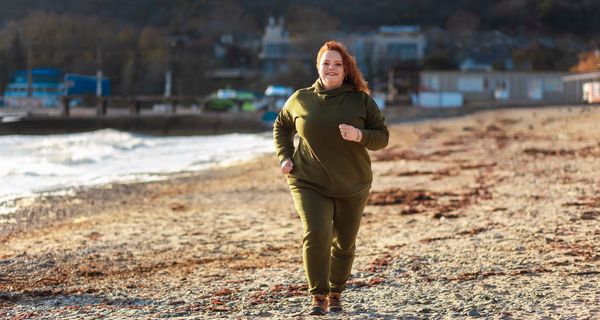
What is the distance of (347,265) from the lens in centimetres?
518

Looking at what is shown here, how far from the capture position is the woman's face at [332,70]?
16.2ft

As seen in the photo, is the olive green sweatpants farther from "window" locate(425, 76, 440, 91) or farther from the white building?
"window" locate(425, 76, 440, 91)

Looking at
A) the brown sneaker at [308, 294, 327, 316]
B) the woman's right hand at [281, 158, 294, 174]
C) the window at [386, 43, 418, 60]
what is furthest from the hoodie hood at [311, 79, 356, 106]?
the window at [386, 43, 418, 60]

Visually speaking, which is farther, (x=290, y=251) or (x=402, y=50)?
(x=402, y=50)

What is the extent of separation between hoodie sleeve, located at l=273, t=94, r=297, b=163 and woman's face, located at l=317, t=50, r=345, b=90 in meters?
0.25

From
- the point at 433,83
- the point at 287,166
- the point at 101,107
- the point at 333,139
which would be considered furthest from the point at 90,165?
the point at 433,83

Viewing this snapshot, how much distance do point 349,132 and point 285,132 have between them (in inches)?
24.4

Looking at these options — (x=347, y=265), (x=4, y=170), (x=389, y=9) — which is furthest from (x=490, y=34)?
(x=347, y=265)

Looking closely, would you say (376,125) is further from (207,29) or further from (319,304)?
(207,29)

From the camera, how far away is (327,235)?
A: 4934 mm

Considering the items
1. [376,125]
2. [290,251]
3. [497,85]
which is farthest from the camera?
[497,85]

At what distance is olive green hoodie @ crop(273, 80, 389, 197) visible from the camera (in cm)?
487

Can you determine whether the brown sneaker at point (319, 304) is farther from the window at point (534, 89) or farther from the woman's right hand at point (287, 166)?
the window at point (534, 89)

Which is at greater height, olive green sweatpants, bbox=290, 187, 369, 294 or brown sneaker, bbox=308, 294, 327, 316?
olive green sweatpants, bbox=290, 187, 369, 294
